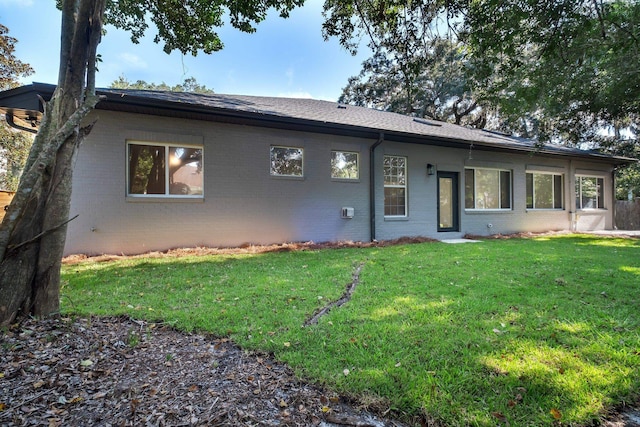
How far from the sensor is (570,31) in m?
4.46

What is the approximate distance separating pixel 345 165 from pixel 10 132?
66.4 ft

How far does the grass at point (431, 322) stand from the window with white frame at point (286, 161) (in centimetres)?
341

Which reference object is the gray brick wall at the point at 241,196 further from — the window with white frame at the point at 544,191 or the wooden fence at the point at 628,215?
the wooden fence at the point at 628,215

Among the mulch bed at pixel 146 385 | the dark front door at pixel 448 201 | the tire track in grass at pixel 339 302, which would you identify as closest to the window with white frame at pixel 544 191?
the dark front door at pixel 448 201

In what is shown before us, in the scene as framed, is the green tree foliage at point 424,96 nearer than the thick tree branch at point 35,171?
No

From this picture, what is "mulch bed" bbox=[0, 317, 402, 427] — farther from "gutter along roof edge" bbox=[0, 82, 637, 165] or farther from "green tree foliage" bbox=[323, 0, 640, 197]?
"gutter along roof edge" bbox=[0, 82, 637, 165]

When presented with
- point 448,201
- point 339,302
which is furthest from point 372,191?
point 339,302

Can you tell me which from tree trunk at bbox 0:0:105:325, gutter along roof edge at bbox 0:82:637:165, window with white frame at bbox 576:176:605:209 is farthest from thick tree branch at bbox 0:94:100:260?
window with white frame at bbox 576:176:605:209

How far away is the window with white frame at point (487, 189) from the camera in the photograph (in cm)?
1103

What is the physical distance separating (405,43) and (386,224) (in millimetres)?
5411

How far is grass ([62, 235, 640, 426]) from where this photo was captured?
6.26ft

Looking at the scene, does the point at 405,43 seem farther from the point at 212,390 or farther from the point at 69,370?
the point at 69,370

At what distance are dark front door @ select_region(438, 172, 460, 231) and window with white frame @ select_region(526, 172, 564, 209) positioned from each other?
3713 millimetres

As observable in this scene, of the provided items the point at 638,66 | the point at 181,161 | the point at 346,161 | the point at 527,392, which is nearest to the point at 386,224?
the point at 346,161
